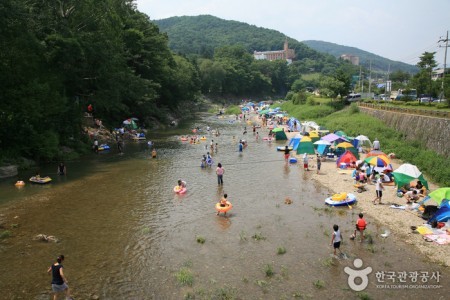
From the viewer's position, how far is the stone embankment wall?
27312mm

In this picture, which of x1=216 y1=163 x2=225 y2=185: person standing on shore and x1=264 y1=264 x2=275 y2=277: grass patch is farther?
x1=216 y1=163 x2=225 y2=185: person standing on shore

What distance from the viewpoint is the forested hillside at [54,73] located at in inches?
1085

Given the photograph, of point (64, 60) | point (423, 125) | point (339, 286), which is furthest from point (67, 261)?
point (423, 125)

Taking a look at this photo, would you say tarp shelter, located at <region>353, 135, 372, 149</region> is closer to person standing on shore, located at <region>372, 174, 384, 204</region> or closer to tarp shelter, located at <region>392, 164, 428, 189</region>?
tarp shelter, located at <region>392, 164, 428, 189</region>

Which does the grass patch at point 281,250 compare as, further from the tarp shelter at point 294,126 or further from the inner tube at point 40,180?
the tarp shelter at point 294,126

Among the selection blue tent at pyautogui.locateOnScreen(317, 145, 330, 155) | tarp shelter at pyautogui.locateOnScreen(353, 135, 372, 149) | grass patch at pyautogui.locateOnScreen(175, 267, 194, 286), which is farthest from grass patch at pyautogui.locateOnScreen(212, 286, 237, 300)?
tarp shelter at pyautogui.locateOnScreen(353, 135, 372, 149)

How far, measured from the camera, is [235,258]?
14.2 metres

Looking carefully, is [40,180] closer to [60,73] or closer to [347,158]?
[60,73]

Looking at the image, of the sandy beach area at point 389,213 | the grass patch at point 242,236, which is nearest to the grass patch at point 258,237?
the grass patch at point 242,236

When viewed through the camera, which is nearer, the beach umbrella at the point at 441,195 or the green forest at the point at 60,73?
the beach umbrella at the point at 441,195

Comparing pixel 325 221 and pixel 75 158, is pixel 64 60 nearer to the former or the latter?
pixel 75 158

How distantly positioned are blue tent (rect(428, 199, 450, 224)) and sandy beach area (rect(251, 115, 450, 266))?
60cm

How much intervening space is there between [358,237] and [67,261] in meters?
12.3

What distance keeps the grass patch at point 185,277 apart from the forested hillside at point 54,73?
21.2 meters
